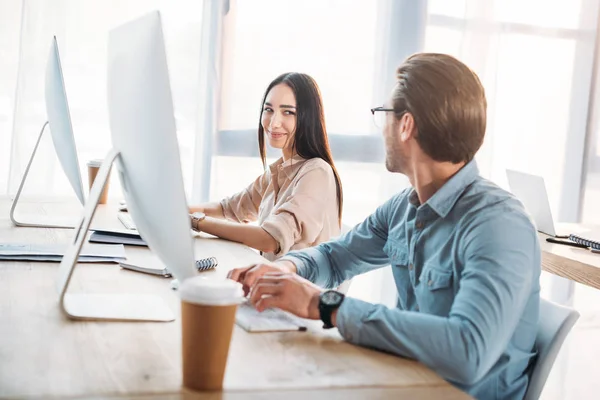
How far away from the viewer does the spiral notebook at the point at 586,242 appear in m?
2.28

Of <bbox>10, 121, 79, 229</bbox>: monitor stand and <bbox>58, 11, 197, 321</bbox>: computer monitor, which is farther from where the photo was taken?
<bbox>10, 121, 79, 229</bbox>: monitor stand

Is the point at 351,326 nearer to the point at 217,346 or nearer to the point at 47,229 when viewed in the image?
the point at 217,346

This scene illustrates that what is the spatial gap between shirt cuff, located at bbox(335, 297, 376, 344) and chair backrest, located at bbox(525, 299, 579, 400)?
0.36 m

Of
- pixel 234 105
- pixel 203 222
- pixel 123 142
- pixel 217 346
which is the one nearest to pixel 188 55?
pixel 234 105

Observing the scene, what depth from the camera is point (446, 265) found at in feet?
4.39

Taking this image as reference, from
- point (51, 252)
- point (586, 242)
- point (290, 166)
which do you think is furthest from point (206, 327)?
point (586, 242)

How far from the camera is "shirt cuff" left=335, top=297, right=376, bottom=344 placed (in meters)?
1.15

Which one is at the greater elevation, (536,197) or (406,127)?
(406,127)

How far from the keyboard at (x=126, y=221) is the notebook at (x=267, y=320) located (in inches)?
37.0

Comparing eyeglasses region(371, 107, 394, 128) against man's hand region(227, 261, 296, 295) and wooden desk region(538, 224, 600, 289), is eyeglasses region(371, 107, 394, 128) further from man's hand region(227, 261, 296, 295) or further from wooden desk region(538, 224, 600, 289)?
wooden desk region(538, 224, 600, 289)

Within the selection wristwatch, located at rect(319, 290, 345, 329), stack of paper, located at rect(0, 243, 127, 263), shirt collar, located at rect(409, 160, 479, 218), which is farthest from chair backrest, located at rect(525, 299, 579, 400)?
stack of paper, located at rect(0, 243, 127, 263)

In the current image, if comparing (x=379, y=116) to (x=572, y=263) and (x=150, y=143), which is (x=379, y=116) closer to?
(x=572, y=263)

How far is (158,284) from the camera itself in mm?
1494

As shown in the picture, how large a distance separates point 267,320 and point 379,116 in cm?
78
